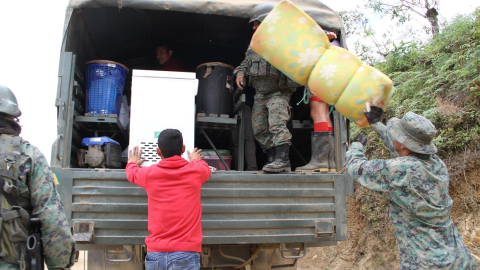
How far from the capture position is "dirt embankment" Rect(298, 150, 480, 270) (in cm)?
472

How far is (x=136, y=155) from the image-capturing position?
2.88 metres

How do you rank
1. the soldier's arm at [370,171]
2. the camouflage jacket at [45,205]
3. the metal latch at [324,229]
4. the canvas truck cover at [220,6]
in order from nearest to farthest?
the camouflage jacket at [45,205], the soldier's arm at [370,171], the metal latch at [324,229], the canvas truck cover at [220,6]

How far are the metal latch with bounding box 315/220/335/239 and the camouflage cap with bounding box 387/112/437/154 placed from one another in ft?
2.65

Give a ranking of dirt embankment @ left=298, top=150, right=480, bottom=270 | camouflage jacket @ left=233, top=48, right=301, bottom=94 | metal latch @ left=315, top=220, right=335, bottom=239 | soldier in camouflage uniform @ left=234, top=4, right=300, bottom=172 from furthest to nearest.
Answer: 1. dirt embankment @ left=298, top=150, right=480, bottom=270
2. camouflage jacket @ left=233, top=48, right=301, bottom=94
3. soldier in camouflage uniform @ left=234, top=4, right=300, bottom=172
4. metal latch @ left=315, top=220, right=335, bottom=239

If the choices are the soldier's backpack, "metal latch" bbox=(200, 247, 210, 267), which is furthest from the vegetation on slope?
the soldier's backpack

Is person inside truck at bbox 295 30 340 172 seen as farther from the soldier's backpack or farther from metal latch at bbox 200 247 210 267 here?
the soldier's backpack

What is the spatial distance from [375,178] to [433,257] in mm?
577

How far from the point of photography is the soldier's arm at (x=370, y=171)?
2490 mm

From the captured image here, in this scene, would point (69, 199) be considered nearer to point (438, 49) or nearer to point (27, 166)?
point (27, 166)

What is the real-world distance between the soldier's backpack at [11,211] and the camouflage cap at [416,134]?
7.28 ft

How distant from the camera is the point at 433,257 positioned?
236cm

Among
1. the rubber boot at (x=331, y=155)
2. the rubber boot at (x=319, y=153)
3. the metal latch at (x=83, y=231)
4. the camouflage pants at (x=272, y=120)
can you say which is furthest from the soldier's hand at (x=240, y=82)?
the metal latch at (x=83, y=231)

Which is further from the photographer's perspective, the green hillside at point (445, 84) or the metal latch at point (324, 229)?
the green hillside at point (445, 84)

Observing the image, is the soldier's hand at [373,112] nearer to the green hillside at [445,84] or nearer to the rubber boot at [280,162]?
the rubber boot at [280,162]
